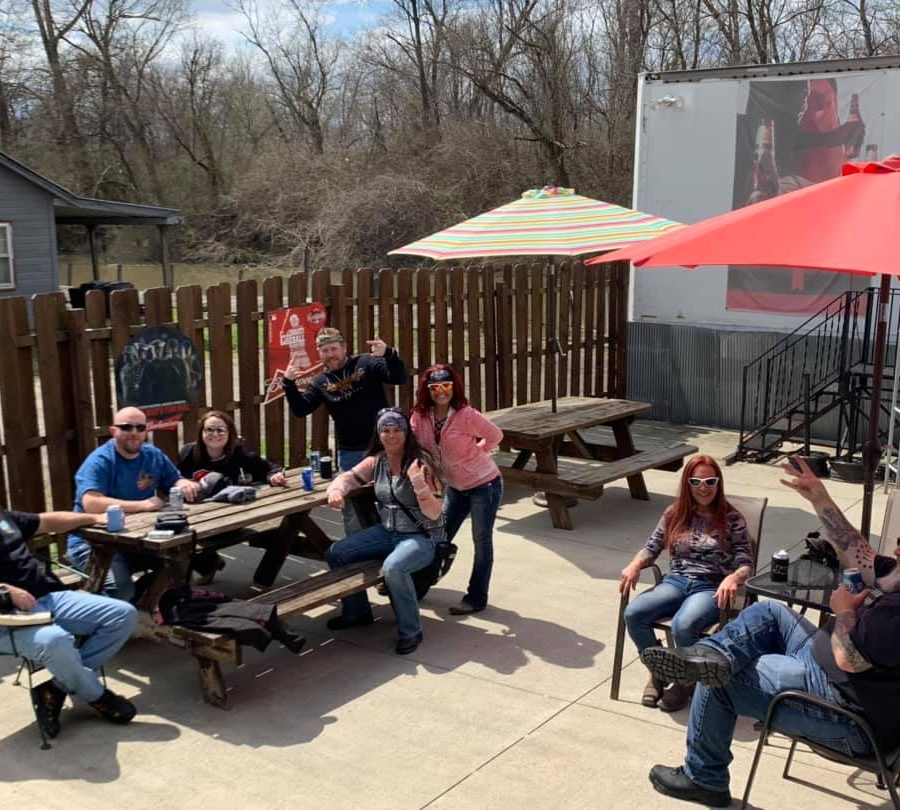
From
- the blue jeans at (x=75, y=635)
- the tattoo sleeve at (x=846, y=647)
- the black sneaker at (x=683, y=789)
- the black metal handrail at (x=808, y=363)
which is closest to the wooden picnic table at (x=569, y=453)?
the black metal handrail at (x=808, y=363)

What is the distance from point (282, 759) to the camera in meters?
4.30

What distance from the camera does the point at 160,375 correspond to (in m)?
6.92

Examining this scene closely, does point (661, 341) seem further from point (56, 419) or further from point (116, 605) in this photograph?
point (116, 605)

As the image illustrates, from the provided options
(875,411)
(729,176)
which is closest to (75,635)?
(875,411)

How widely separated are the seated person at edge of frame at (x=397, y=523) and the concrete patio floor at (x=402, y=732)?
0.50 feet

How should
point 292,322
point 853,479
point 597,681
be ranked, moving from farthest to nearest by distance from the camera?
point 853,479 < point 292,322 < point 597,681

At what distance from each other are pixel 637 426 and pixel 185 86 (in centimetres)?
4078

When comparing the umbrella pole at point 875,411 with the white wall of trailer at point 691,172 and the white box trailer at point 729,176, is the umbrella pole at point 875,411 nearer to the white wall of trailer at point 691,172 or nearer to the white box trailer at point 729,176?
the white box trailer at point 729,176

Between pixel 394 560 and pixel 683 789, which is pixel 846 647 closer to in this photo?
pixel 683 789

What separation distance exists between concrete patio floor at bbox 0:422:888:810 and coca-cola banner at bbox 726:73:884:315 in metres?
6.14

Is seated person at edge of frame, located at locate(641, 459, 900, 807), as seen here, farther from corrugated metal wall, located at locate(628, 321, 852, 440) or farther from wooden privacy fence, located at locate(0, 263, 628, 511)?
corrugated metal wall, located at locate(628, 321, 852, 440)

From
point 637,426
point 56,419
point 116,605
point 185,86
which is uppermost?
point 185,86

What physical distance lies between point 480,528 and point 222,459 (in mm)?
1581

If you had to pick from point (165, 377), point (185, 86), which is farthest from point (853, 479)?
point (185, 86)
